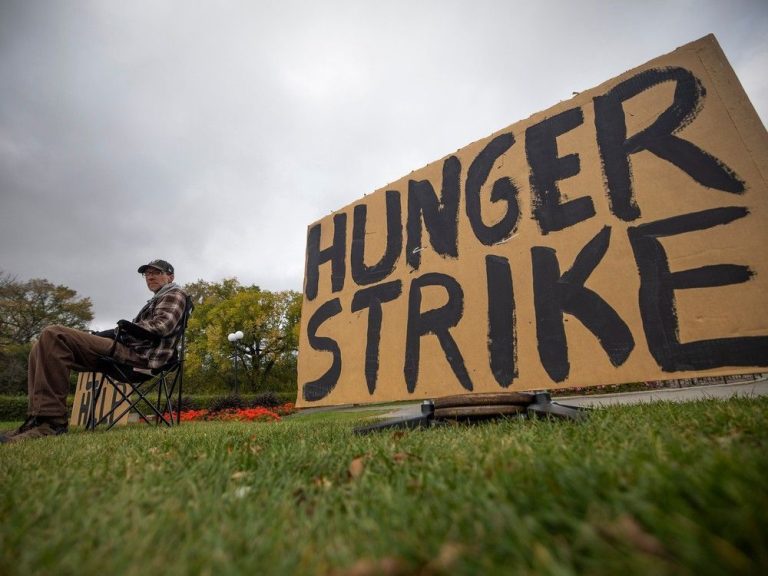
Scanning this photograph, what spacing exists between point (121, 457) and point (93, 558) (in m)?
1.15

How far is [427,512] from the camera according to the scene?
82cm

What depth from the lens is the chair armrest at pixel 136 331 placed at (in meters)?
3.38

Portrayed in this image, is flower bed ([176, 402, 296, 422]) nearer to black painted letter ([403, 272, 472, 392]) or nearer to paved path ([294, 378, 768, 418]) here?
paved path ([294, 378, 768, 418])

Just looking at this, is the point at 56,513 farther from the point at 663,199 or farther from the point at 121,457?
the point at 663,199

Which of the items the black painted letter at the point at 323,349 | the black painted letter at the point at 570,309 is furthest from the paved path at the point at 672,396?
the black painted letter at the point at 570,309

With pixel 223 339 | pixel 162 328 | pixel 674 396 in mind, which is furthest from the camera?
pixel 223 339

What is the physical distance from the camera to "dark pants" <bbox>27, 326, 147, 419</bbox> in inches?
129

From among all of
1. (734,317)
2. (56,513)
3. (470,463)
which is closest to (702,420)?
(734,317)

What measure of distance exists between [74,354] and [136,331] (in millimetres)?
544

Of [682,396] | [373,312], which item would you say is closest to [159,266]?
[373,312]

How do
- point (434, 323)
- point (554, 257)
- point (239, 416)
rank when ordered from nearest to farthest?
1. point (554, 257)
2. point (434, 323)
3. point (239, 416)

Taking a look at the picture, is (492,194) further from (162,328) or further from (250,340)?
(250,340)

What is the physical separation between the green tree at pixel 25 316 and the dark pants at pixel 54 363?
1100 inches

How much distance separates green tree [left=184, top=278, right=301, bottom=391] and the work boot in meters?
20.7
